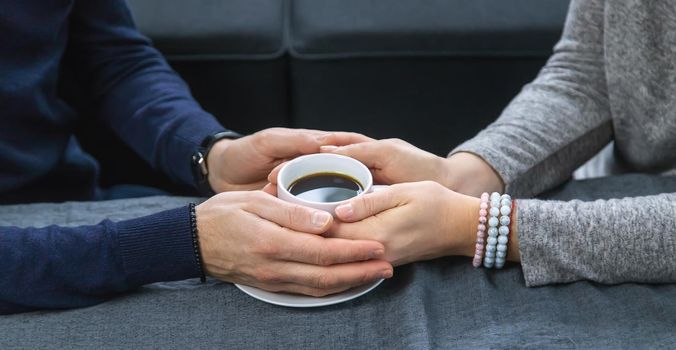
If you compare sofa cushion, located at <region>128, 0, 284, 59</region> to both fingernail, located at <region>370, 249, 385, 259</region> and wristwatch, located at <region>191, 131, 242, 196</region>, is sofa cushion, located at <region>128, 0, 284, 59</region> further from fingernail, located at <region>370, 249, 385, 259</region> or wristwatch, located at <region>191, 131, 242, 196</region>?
fingernail, located at <region>370, 249, 385, 259</region>

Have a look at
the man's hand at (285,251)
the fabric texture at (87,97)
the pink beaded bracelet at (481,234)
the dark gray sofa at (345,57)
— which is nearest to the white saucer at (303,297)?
the man's hand at (285,251)

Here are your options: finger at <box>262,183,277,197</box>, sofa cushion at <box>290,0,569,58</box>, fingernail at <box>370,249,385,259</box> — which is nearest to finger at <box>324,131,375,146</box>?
finger at <box>262,183,277,197</box>

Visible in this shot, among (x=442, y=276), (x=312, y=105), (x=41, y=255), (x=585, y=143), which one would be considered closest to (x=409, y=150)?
(x=442, y=276)

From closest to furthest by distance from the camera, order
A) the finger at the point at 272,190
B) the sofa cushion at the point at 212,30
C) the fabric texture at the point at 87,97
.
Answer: the finger at the point at 272,190 → the fabric texture at the point at 87,97 → the sofa cushion at the point at 212,30

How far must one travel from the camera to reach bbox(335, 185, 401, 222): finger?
0.77 metres

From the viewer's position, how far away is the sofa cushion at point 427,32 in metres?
1.40

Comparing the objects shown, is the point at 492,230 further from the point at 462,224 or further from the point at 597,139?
the point at 597,139

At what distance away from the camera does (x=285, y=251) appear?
772 millimetres

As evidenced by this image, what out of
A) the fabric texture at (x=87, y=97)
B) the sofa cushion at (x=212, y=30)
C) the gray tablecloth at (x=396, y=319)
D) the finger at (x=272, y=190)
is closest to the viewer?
the gray tablecloth at (x=396, y=319)

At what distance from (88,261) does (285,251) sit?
0.21m

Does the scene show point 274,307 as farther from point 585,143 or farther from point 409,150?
point 585,143

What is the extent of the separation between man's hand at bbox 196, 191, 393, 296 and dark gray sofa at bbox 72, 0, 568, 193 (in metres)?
0.67

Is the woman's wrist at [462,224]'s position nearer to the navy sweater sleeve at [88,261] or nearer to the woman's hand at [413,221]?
the woman's hand at [413,221]

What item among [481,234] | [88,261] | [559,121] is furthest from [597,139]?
[88,261]
